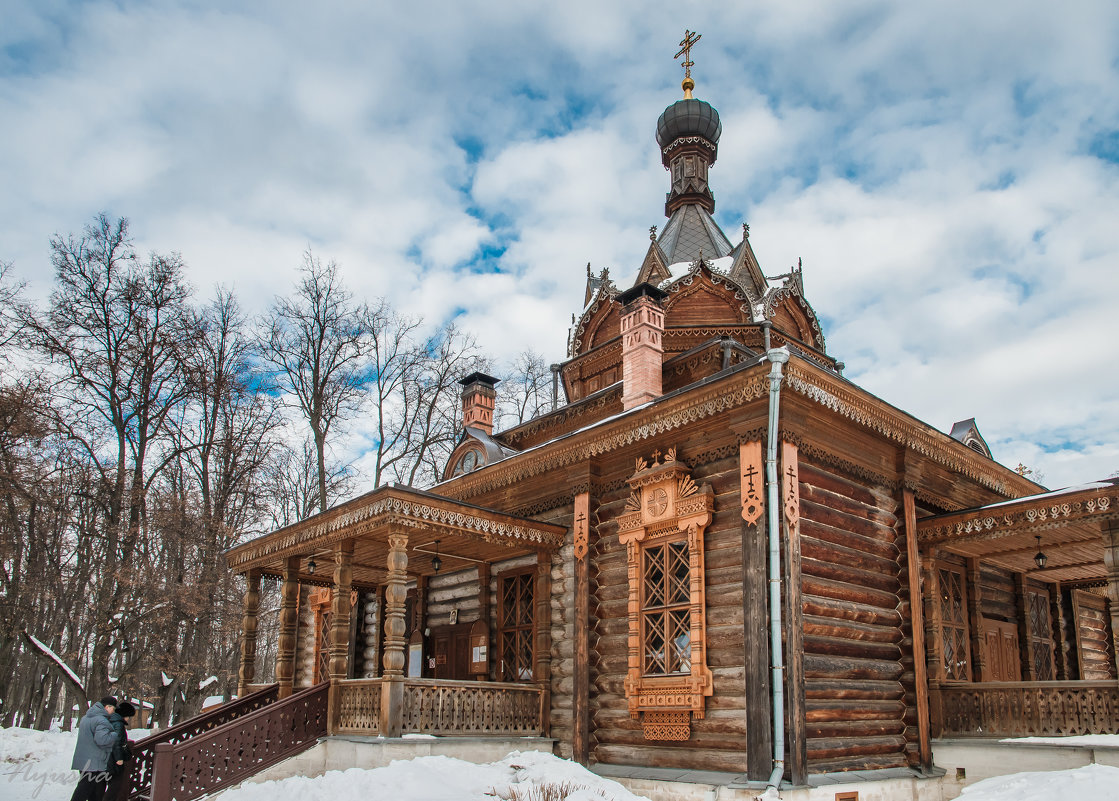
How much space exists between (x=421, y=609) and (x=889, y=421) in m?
8.94

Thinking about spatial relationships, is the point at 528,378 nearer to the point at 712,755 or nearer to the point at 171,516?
the point at 171,516

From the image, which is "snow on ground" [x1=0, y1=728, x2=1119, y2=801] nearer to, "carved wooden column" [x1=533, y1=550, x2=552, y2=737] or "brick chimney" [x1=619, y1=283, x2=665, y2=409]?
"carved wooden column" [x1=533, y1=550, x2=552, y2=737]

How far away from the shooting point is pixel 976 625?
13.7 m

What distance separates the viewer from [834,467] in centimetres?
1162

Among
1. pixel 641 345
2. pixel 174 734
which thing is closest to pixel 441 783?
pixel 174 734

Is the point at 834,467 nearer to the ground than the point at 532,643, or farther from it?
farther from it

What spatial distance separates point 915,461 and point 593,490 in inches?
182

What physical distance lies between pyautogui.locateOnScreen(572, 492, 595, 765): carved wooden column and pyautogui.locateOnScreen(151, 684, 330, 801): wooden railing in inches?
141

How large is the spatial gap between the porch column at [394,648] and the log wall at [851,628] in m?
5.04

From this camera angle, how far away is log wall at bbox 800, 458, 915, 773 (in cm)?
1038

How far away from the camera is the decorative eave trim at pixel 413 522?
11.9m

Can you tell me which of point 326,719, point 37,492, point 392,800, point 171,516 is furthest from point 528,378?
point 392,800

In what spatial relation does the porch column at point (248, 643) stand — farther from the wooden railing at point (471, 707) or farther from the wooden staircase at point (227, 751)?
the wooden railing at point (471, 707)

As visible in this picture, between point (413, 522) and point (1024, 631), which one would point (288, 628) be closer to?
point (413, 522)
